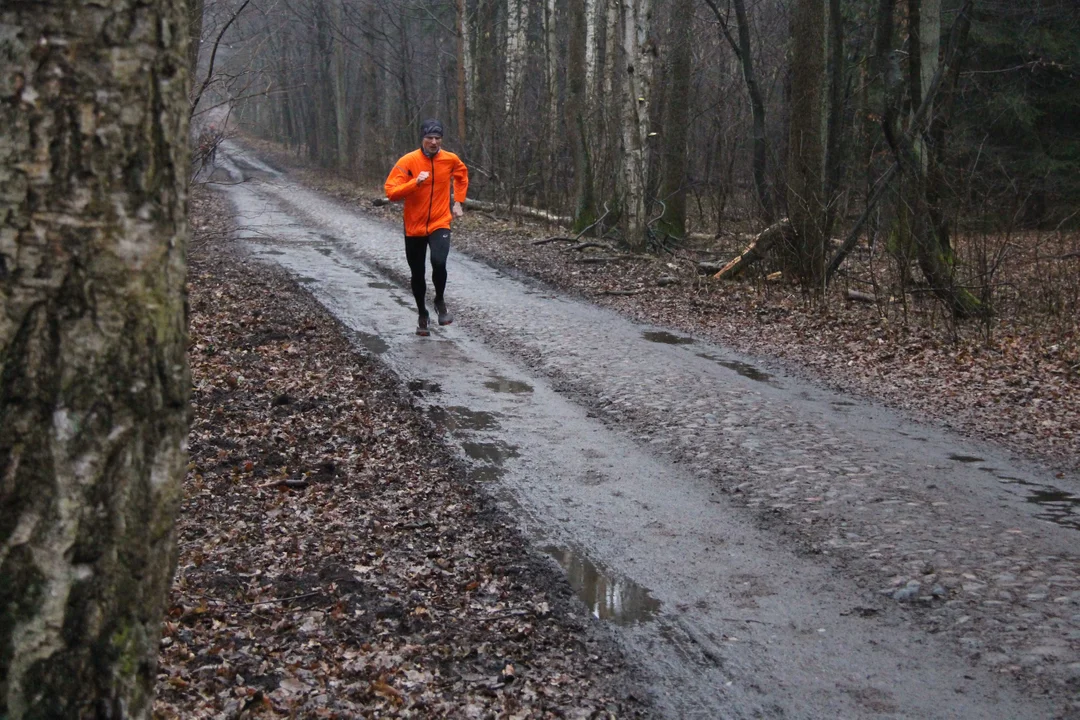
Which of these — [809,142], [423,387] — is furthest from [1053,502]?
[809,142]

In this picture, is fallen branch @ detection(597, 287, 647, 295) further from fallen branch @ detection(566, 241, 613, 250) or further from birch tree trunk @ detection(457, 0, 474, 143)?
birch tree trunk @ detection(457, 0, 474, 143)

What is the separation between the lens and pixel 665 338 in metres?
11.2

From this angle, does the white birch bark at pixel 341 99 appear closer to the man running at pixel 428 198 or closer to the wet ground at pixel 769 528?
the man running at pixel 428 198

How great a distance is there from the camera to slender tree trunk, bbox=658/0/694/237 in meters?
19.0

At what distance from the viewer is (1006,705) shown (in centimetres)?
367

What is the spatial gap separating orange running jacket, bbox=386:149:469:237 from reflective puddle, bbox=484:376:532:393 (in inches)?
93.3

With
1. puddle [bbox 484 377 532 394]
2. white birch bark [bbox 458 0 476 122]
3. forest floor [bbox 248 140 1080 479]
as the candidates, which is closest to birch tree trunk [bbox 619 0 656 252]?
forest floor [bbox 248 140 1080 479]

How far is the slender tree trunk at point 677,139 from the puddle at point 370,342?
31.6 feet

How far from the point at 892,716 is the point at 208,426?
5273 mm

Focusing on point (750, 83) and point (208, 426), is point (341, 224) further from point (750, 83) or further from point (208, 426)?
point (208, 426)

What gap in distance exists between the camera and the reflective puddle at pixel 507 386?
8.69 metres

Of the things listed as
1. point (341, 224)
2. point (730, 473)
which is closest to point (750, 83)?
point (341, 224)

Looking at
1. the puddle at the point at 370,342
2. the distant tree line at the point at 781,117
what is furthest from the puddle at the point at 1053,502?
the puddle at the point at 370,342

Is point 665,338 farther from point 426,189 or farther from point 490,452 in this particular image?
point 490,452
